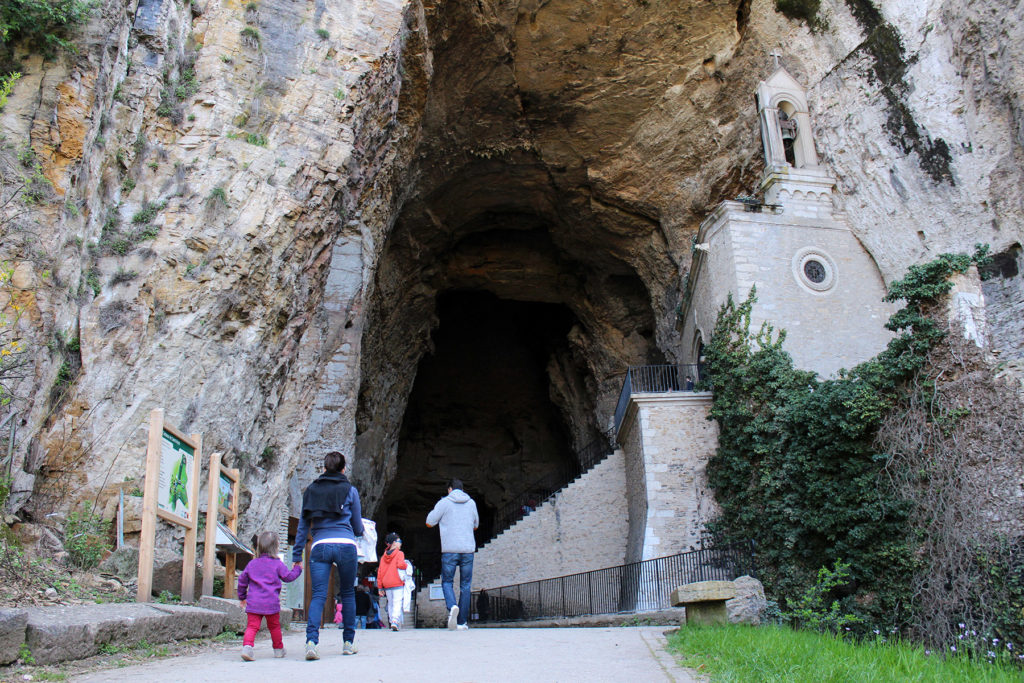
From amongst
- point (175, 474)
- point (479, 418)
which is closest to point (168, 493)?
point (175, 474)

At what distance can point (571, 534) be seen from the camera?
701 inches

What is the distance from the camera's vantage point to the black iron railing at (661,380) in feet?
60.9

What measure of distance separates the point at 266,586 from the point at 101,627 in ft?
3.42

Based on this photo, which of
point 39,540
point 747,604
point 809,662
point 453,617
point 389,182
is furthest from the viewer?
point 389,182

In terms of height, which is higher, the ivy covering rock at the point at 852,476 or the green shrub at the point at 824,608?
the ivy covering rock at the point at 852,476

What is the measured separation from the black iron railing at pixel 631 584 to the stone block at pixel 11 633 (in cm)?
1012

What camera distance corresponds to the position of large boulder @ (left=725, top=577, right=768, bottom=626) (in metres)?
8.00

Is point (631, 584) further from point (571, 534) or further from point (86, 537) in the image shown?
point (86, 537)

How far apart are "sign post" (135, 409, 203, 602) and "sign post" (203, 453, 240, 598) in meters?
0.26

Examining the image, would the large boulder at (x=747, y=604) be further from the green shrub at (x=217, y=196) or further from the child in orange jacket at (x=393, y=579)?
the green shrub at (x=217, y=196)

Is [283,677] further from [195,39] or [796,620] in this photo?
[195,39]

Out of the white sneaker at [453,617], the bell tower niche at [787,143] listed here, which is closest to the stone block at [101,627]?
the white sneaker at [453,617]

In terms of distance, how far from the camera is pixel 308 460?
1645cm

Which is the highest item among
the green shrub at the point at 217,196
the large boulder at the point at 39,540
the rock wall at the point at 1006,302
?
the green shrub at the point at 217,196
